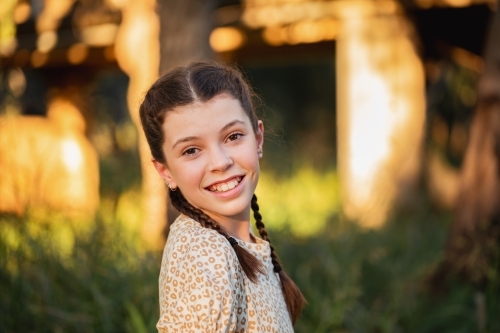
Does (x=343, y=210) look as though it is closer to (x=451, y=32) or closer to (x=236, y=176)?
(x=451, y=32)

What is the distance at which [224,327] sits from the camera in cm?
164

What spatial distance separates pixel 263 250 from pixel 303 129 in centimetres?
1298

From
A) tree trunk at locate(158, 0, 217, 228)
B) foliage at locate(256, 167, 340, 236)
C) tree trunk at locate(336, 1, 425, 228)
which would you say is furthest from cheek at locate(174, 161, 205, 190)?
tree trunk at locate(336, 1, 425, 228)

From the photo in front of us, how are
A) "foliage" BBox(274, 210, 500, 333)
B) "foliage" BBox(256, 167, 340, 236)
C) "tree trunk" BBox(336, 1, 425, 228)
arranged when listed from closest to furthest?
"foliage" BBox(274, 210, 500, 333), "foliage" BBox(256, 167, 340, 236), "tree trunk" BBox(336, 1, 425, 228)

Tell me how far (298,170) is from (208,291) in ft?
23.2

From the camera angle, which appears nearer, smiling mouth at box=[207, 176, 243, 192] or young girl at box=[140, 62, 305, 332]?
young girl at box=[140, 62, 305, 332]

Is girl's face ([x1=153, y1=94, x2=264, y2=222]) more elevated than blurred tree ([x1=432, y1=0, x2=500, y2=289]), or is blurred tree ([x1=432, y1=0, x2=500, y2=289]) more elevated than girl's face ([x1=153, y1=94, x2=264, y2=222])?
girl's face ([x1=153, y1=94, x2=264, y2=222])

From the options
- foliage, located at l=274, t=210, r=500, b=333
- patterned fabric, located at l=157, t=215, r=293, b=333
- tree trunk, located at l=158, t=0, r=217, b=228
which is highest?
tree trunk, located at l=158, t=0, r=217, b=228

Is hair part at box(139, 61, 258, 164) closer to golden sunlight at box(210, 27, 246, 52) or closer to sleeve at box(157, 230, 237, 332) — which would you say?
sleeve at box(157, 230, 237, 332)

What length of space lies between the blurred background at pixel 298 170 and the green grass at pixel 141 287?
0.01 m

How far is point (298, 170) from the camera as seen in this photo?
868 centimetres

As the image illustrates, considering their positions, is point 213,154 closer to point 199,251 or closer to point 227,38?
point 199,251

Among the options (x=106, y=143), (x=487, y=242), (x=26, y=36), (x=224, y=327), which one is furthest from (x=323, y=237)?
(x=106, y=143)

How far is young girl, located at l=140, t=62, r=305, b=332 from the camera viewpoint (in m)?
1.70
